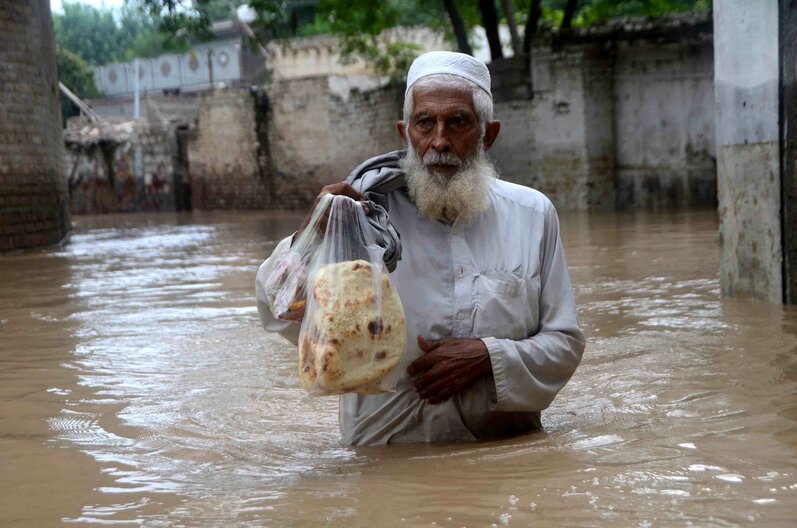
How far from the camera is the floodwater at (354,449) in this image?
2.48 metres

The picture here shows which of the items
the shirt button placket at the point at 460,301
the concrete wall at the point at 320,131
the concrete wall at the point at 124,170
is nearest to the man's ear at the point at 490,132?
the shirt button placket at the point at 460,301

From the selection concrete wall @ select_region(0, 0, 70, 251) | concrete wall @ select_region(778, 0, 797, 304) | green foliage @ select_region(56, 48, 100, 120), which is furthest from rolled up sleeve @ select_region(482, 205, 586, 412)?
green foliage @ select_region(56, 48, 100, 120)

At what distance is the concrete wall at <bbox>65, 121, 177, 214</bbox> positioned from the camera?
89.3ft

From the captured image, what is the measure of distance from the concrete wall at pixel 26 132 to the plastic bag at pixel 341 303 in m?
11.8

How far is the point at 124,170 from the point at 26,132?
13.8 metres

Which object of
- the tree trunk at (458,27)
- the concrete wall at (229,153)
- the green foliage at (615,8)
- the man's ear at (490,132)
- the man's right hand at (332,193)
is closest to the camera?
the man's right hand at (332,193)

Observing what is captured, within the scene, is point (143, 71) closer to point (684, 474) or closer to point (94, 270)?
point (94, 270)

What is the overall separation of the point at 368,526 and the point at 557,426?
1.26 meters

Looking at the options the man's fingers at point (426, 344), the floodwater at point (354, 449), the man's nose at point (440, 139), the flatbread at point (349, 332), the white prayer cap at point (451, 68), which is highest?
the white prayer cap at point (451, 68)

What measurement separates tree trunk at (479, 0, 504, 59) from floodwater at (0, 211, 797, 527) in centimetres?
1031

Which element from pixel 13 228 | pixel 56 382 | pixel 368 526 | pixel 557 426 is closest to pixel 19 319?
pixel 56 382

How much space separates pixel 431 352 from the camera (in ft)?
9.19

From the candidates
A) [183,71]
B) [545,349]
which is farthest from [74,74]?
[545,349]

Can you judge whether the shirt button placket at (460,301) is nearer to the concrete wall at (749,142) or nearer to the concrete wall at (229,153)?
the concrete wall at (749,142)
